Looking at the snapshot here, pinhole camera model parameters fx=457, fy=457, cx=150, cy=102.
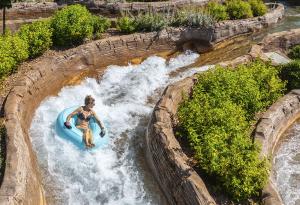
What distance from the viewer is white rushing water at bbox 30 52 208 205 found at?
352 inches

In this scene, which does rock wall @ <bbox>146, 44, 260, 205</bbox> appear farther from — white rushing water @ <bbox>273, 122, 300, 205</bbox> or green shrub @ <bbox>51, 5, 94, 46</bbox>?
green shrub @ <bbox>51, 5, 94, 46</bbox>

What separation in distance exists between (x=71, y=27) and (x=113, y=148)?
3995 mm

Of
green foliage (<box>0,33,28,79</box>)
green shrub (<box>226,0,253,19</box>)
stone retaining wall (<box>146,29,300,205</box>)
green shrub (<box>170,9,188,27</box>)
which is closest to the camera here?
stone retaining wall (<box>146,29,300,205</box>)

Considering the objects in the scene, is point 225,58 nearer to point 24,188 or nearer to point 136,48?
point 136,48

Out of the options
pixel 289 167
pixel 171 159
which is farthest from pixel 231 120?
pixel 289 167

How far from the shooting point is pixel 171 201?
855 centimetres

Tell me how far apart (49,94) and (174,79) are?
350cm

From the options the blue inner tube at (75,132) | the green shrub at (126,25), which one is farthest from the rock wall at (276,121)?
the green shrub at (126,25)

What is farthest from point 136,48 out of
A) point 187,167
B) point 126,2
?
point 187,167

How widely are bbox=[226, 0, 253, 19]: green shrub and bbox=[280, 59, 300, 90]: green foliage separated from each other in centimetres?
388

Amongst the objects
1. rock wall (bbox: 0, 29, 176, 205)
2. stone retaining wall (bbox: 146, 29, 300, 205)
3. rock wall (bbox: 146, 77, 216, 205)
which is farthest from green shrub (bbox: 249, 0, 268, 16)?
rock wall (bbox: 146, 77, 216, 205)

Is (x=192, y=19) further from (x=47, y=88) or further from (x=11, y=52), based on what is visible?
(x=11, y=52)

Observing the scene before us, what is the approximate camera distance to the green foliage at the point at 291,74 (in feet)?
38.3

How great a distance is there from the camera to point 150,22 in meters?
13.8
